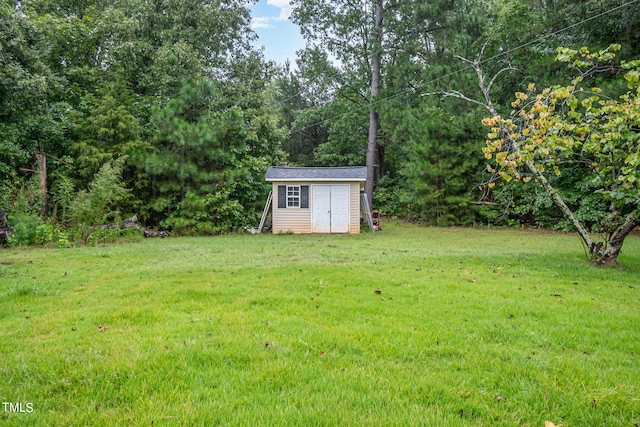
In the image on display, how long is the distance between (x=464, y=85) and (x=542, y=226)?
652 centimetres

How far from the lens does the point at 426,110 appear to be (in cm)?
1598

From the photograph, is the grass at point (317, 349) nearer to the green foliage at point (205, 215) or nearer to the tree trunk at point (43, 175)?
the green foliage at point (205, 215)

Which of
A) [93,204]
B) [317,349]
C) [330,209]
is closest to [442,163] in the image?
[330,209]

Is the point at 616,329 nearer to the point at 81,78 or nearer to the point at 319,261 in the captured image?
the point at 319,261

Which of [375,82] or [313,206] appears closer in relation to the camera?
[313,206]

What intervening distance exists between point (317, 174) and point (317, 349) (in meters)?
11.3

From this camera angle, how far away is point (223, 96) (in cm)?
1582

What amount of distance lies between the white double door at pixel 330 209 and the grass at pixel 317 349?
8.29 meters

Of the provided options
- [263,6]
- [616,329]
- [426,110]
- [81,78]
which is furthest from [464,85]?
[81,78]

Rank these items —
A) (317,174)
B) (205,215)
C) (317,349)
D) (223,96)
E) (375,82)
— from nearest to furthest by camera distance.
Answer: (317,349) < (205,215) < (317,174) < (223,96) < (375,82)

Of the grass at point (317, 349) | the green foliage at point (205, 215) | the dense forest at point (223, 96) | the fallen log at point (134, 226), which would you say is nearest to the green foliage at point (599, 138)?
the grass at point (317, 349)

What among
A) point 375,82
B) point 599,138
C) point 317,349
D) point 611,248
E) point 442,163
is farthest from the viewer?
point 375,82

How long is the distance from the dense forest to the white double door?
7.64 feet

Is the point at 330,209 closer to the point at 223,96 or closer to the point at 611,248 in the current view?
the point at 223,96
